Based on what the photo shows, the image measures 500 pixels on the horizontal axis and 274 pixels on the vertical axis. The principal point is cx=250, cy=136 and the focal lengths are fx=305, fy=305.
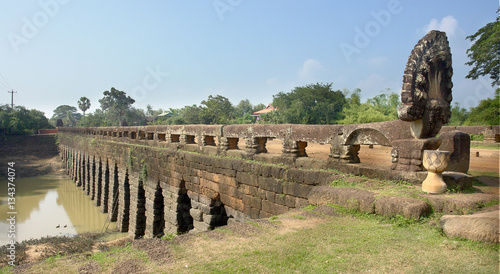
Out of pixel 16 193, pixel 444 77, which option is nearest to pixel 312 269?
pixel 444 77

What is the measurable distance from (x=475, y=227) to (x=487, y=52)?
20.7 metres

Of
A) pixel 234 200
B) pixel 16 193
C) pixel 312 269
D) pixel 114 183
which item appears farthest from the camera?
pixel 16 193

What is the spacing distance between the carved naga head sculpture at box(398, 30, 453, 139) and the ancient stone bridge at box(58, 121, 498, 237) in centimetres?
28

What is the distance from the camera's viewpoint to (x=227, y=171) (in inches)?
254

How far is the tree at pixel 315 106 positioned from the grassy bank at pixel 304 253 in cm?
2752

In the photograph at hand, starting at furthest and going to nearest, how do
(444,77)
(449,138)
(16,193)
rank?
1. (16,193)
2. (449,138)
3. (444,77)

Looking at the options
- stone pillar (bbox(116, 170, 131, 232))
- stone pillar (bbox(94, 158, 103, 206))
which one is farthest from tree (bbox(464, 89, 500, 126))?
stone pillar (bbox(94, 158, 103, 206))

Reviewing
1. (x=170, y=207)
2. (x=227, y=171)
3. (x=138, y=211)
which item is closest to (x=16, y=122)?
(x=138, y=211)

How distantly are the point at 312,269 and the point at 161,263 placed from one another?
125 cm

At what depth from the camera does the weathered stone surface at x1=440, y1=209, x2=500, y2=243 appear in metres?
2.45

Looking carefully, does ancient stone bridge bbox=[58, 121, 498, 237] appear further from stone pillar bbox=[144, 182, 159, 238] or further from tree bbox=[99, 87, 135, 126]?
tree bbox=[99, 87, 135, 126]

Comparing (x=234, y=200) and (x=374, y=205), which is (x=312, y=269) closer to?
(x=374, y=205)

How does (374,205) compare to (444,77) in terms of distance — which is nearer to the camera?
(374,205)

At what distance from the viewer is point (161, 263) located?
256 cm
